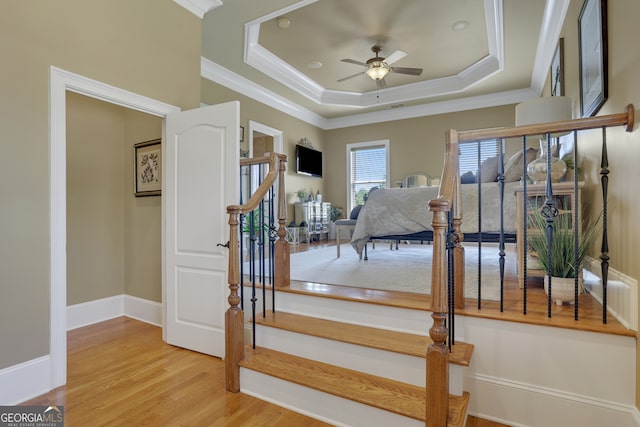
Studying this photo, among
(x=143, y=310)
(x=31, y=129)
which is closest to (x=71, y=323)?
(x=143, y=310)

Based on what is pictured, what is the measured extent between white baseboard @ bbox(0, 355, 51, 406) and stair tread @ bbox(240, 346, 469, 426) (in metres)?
1.22

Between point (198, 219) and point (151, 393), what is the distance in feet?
3.97

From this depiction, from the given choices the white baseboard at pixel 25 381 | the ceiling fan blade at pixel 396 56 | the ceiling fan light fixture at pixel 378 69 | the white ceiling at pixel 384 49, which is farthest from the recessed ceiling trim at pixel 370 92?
the white baseboard at pixel 25 381

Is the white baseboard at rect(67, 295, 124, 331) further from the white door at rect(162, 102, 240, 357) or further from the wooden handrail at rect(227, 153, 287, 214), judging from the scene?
the wooden handrail at rect(227, 153, 287, 214)

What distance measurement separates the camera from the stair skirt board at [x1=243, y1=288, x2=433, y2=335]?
6.68ft

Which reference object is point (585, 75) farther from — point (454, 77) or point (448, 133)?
point (454, 77)

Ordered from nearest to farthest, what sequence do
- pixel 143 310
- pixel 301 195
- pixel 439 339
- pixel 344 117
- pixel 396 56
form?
pixel 439 339
pixel 143 310
pixel 396 56
pixel 301 195
pixel 344 117

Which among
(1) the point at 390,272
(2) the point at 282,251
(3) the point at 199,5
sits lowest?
(1) the point at 390,272

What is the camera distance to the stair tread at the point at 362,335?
70.6 inches

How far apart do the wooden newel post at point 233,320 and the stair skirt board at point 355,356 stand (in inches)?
9.4

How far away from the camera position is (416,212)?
326cm

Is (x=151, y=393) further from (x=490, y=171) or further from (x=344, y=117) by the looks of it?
(x=344, y=117)

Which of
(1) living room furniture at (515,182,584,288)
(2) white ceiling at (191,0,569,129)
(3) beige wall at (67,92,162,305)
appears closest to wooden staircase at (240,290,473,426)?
(1) living room furniture at (515,182,584,288)

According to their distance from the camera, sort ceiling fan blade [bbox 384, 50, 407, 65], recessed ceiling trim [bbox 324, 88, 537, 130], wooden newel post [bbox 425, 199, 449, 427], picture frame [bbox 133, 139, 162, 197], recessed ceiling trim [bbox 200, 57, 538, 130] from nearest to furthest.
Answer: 1. wooden newel post [bbox 425, 199, 449, 427]
2. picture frame [bbox 133, 139, 162, 197]
3. ceiling fan blade [bbox 384, 50, 407, 65]
4. recessed ceiling trim [bbox 200, 57, 538, 130]
5. recessed ceiling trim [bbox 324, 88, 537, 130]
